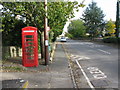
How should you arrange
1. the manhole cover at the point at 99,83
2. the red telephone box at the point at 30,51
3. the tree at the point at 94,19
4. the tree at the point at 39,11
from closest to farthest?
the manhole cover at the point at 99,83, the red telephone box at the point at 30,51, the tree at the point at 39,11, the tree at the point at 94,19

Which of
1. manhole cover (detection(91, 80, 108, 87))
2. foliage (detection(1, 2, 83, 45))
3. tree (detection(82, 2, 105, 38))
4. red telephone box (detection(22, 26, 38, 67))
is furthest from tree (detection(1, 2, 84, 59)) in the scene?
tree (detection(82, 2, 105, 38))

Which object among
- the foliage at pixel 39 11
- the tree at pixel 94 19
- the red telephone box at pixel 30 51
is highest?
the tree at pixel 94 19

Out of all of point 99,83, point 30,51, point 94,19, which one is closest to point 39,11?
point 30,51

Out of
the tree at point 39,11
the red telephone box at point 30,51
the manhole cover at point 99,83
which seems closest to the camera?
the manhole cover at point 99,83

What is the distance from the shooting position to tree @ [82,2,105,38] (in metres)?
59.0

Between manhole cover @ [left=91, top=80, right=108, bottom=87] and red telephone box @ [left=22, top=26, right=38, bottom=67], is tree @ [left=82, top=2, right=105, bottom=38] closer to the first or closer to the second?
red telephone box @ [left=22, top=26, right=38, bottom=67]

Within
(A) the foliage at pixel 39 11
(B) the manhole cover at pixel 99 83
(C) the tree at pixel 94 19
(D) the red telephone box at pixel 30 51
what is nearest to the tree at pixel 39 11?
(A) the foliage at pixel 39 11

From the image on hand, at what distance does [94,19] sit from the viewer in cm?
5931

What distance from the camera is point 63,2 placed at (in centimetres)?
1109

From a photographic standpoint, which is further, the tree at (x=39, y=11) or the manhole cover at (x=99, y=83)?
the tree at (x=39, y=11)

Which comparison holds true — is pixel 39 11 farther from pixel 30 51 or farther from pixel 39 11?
pixel 30 51

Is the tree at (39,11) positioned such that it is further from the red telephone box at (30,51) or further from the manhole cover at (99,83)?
the manhole cover at (99,83)

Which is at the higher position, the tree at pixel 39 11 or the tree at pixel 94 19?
the tree at pixel 94 19

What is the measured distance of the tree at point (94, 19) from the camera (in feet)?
194
